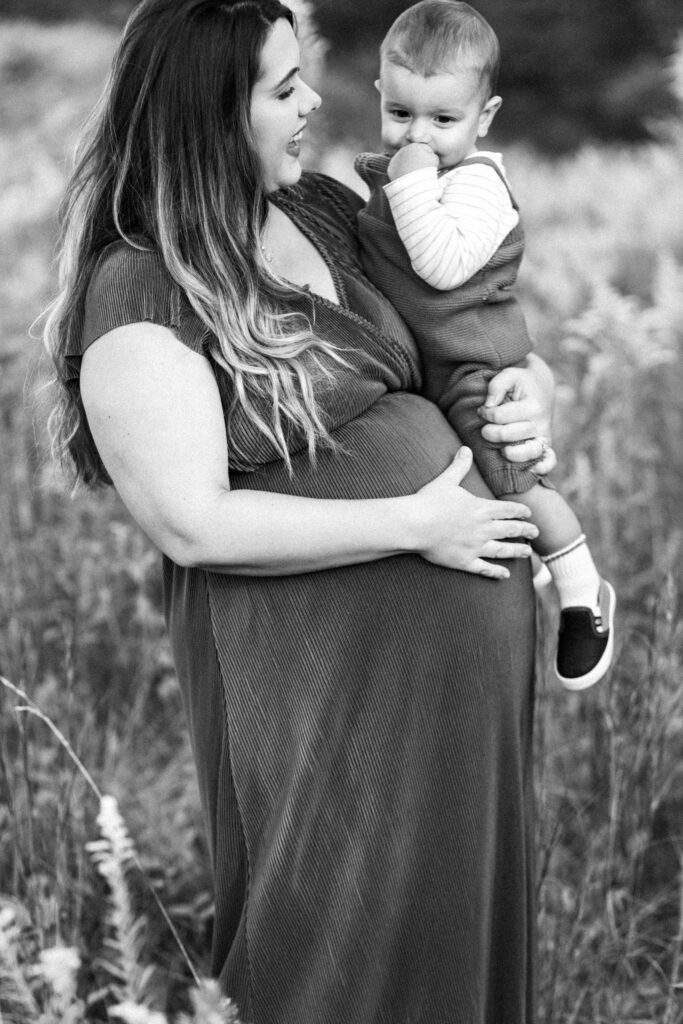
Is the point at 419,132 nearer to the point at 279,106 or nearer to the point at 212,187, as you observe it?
the point at 279,106

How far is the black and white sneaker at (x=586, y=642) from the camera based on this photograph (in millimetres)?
2232

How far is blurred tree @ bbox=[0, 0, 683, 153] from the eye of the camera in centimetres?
1245

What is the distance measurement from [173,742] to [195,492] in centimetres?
195

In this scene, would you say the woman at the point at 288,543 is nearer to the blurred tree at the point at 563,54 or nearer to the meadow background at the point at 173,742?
the meadow background at the point at 173,742

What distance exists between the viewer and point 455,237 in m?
1.99

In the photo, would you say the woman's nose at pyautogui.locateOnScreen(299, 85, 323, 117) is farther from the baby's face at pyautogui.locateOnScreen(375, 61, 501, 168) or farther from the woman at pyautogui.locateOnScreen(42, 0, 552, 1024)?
the baby's face at pyautogui.locateOnScreen(375, 61, 501, 168)

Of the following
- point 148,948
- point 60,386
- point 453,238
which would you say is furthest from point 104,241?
point 148,948

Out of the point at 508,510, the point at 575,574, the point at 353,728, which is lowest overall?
the point at 353,728

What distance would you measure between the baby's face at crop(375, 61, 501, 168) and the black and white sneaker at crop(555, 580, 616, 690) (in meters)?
0.90

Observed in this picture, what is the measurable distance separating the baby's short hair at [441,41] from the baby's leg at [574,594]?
786 mm

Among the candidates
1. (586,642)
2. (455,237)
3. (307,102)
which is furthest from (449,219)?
(586,642)

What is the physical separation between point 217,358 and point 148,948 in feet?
5.45

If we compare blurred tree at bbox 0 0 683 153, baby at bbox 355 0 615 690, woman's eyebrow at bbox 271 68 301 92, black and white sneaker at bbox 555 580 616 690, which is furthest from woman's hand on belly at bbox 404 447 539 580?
blurred tree at bbox 0 0 683 153

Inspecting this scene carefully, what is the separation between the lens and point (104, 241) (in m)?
1.94
